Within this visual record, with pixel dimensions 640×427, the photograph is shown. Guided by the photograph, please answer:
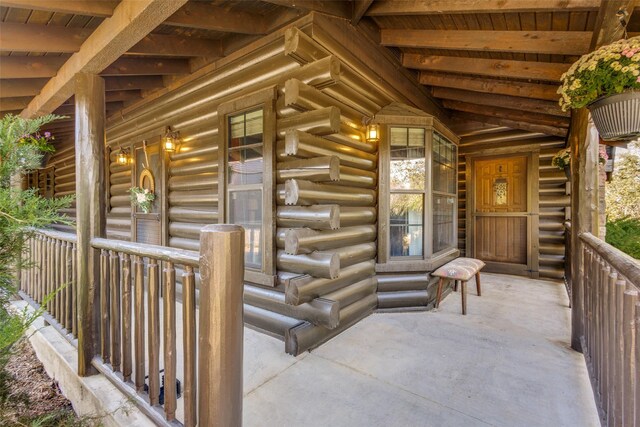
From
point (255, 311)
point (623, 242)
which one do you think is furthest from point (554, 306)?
point (255, 311)

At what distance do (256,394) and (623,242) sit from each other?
238 inches

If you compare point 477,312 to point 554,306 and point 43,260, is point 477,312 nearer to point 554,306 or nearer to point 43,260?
point 554,306

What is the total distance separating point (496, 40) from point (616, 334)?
2.97 metres

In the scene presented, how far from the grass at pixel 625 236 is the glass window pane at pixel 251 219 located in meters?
5.65

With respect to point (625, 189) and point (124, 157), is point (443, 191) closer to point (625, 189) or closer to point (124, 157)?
point (124, 157)

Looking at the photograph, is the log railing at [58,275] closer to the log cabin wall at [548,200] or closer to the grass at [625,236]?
the log cabin wall at [548,200]

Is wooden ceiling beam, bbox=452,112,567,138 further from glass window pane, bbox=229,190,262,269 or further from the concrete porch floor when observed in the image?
glass window pane, bbox=229,190,262,269

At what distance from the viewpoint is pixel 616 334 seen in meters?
1.39

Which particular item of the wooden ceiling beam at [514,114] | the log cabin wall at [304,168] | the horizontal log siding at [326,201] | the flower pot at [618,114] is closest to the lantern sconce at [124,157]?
the log cabin wall at [304,168]

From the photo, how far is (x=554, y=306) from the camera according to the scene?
13.1ft

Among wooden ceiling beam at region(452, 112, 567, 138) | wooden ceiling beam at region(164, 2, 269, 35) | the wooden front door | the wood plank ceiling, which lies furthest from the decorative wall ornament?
wooden ceiling beam at region(164, 2, 269, 35)

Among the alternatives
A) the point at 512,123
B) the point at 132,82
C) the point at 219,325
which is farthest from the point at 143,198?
the point at 512,123

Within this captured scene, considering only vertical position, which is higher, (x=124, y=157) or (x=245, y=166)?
(x=124, y=157)

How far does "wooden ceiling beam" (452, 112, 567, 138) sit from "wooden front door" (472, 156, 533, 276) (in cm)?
67
